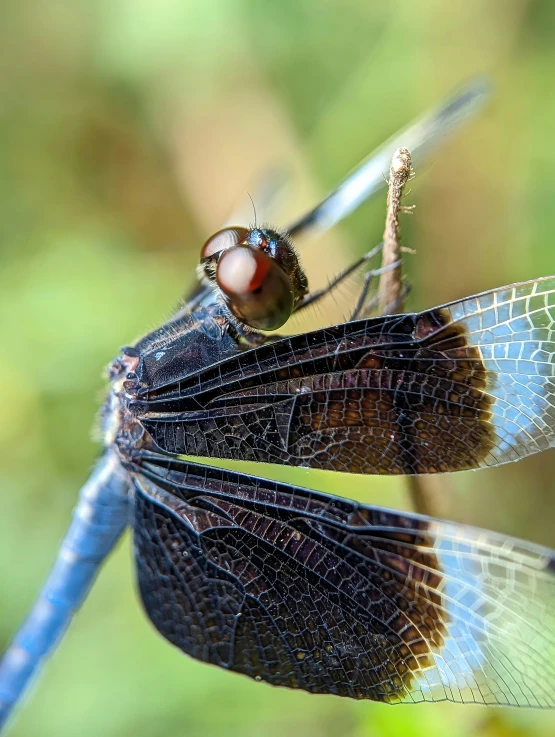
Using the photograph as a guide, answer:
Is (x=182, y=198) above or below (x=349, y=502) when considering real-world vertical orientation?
above

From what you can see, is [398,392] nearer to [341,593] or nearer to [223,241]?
[341,593]

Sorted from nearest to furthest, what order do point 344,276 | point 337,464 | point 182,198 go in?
→ point 337,464 → point 344,276 → point 182,198

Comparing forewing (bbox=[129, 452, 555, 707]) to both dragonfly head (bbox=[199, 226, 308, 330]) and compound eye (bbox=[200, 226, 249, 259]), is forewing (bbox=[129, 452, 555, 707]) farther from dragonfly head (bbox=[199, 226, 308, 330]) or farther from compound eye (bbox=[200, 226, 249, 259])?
compound eye (bbox=[200, 226, 249, 259])

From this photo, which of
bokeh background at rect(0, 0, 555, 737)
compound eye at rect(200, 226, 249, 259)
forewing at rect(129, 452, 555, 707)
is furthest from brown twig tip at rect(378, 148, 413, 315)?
bokeh background at rect(0, 0, 555, 737)

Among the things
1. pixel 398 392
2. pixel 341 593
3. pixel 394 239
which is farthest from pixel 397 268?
pixel 341 593

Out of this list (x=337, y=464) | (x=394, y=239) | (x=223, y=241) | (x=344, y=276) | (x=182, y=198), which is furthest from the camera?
(x=182, y=198)

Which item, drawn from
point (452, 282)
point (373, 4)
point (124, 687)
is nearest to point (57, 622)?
point (124, 687)
